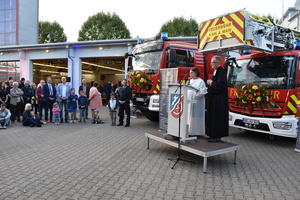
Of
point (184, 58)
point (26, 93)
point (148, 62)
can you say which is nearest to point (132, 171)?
point (148, 62)

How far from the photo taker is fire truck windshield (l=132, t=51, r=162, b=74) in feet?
29.3

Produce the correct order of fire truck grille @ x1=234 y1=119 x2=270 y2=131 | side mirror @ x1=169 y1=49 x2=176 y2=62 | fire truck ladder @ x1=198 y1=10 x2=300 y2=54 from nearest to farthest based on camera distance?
fire truck ladder @ x1=198 y1=10 x2=300 y2=54
fire truck grille @ x1=234 y1=119 x2=270 y2=131
side mirror @ x1=169 y1=49 x2=176 y2=62

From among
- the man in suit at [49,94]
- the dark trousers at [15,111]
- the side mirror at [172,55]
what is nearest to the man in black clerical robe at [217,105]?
the side mirror at [172,55]

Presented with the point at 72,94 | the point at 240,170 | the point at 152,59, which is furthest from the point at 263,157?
the point at 72,94

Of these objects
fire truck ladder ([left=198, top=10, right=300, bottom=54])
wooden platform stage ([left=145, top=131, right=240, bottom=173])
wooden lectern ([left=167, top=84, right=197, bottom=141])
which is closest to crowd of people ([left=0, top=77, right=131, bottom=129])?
fire truck ladder ([left=198, top=10, right=300, bottom=54])

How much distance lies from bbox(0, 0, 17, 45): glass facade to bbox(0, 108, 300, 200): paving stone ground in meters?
26.2

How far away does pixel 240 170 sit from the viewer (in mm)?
4758

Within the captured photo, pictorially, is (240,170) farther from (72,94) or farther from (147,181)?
Result: (72,94)

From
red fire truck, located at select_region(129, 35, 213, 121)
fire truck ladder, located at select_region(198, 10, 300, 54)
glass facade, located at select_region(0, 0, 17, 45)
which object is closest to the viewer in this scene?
fire truck ladder, located at select_region(198, 10, 300, 54)

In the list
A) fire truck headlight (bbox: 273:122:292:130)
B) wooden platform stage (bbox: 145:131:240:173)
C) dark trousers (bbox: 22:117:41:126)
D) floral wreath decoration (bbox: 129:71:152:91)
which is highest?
floral wreath decoration (bbox: 129:71:152:91)

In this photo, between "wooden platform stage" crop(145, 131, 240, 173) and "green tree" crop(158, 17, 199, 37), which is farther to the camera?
"green tree" crop(158, 17, 199, 37)

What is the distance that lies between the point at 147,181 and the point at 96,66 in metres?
22.4

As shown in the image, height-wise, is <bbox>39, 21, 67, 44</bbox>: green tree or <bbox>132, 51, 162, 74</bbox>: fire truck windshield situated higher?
<bbox>39, 21, 67, 44</bbox>: green tree

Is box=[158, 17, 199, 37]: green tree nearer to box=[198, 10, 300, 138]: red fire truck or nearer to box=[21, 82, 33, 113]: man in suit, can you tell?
box=[21, 82, 33, 113]: man in suit
